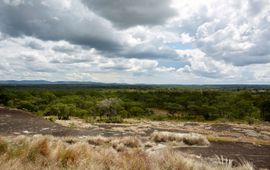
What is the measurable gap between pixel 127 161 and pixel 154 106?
316 feet

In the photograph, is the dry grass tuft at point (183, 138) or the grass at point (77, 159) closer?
the grass at point (77, 159)

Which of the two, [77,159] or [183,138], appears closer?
[77,159]

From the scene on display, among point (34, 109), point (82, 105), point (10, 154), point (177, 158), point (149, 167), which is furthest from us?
point (82, 105)

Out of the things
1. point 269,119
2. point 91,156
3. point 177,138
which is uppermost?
point 91,156

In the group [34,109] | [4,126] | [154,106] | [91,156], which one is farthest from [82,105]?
[91,156]

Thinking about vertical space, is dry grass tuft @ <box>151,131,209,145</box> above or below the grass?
below

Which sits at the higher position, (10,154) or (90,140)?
(10,154)

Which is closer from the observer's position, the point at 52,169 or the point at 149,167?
the point at 52,169

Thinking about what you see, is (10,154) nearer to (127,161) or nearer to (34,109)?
(127,161)

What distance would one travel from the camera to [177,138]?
18828 mm

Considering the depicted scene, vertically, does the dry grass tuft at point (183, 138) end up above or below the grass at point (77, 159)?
below

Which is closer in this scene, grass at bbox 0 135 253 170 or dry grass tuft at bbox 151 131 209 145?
grass at bbox 0 135 253 170

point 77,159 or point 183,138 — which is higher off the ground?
point 77,159

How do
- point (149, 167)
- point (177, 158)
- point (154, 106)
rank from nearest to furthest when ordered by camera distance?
point (149, 167)
point (177, 158)
point (154, 106)
